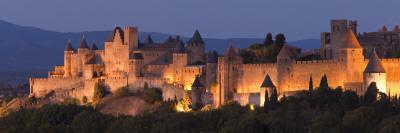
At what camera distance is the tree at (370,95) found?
59.8 meters

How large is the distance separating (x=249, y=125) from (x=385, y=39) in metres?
20.4

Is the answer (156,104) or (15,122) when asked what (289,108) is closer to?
(156,104)

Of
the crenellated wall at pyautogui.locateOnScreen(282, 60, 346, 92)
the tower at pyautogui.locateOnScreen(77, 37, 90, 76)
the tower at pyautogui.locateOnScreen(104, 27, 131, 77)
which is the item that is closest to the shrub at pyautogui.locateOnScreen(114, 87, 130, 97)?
the tower at pyautogui.locateOnScreen(104, 27, 131, 77)

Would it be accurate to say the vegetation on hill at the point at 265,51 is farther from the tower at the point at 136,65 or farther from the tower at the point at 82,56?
the tower at the point at 82,56

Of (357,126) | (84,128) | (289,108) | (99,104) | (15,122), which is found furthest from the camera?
(99,104)

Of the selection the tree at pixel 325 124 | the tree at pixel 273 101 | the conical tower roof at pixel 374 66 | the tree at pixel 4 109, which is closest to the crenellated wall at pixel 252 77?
the tree at pixel 273 101

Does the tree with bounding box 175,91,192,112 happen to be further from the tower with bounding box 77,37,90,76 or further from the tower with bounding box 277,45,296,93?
the tower with bounding box 77,37,90,76

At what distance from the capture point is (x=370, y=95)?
60.0 meters

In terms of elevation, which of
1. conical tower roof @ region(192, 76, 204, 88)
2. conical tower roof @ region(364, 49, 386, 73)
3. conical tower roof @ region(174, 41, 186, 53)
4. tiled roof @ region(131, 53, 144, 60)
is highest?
conical tower roof @ region(174, 41, 186, 53)

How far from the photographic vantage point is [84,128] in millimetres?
63562

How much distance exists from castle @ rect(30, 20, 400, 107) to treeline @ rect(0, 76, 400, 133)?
1731 millimetres

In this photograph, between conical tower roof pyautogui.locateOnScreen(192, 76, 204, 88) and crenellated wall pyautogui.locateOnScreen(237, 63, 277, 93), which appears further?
conical tower roof pyautogui.locateOnScreen(192, 76, 204, 88)

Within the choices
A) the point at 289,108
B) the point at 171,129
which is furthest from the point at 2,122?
the point at 289,108

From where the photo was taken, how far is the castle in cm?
6359
